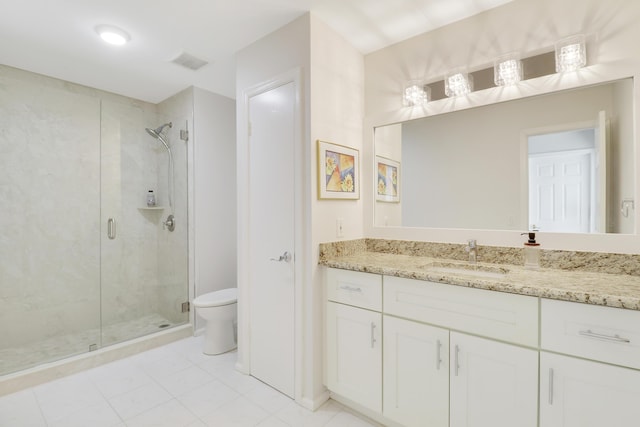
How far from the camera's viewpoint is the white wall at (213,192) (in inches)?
119

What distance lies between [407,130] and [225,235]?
2.17m

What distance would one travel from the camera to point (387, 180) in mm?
2275

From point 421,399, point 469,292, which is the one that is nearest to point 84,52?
point 469,292

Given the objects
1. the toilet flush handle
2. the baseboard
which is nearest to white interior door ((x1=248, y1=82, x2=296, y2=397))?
the toilet flush handle

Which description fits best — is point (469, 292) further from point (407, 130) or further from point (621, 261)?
point (407, 130)

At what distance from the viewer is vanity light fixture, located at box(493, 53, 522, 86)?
67.4 inches

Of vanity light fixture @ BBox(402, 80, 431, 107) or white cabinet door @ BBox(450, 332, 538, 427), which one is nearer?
white cabinet door @ BBox(450, 332, 538, 427)

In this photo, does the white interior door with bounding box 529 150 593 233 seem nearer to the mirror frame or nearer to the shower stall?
the mirror frame

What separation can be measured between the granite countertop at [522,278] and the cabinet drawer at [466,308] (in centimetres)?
5

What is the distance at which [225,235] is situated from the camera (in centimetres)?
328

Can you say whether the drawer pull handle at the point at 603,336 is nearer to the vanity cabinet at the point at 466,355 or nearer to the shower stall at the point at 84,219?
the vanity cabinet at the point at 466,355

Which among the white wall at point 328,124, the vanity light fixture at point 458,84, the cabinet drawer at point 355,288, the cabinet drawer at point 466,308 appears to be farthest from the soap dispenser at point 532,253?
the white wall at point 328,124

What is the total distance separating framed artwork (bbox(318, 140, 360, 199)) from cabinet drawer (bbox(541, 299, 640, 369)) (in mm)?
1257

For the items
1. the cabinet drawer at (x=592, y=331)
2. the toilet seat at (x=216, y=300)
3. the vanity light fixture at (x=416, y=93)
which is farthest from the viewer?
the toilet seat at (x=216, y=300)
